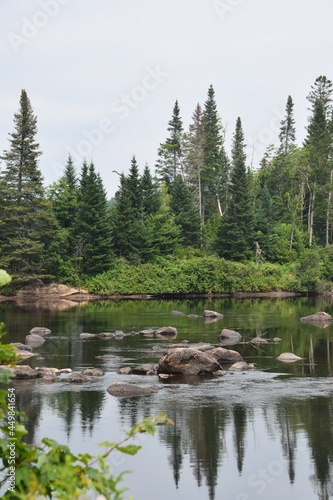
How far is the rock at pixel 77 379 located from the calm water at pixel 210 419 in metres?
0.48

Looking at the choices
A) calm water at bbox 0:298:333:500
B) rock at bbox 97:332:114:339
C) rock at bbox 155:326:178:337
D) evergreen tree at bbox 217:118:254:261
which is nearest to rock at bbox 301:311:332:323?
calm water at bbox 0:298:333:500

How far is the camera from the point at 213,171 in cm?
8369

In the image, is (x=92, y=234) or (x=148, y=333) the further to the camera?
(x=92, y=234)

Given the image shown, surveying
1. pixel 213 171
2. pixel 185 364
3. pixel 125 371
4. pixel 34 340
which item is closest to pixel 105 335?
pixel 34 340

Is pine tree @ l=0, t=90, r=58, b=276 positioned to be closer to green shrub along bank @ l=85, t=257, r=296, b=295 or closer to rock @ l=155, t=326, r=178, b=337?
green shrub along bank @ l=85, t=257, r=296, b=295

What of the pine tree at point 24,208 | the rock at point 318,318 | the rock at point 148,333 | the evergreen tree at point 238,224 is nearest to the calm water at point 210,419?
the rock at point 148,333

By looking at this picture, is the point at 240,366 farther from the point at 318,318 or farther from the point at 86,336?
the point at 318,318

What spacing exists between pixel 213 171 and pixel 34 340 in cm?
5491

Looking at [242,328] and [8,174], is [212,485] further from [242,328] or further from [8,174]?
[8,174]

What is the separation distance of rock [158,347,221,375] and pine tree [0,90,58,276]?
3690 centimetres

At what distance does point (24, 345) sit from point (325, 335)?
50.2 feet

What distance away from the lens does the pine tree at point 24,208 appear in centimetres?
5956

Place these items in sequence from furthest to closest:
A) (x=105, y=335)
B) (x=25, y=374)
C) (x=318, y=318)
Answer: (x=318, y=318)
(x=105, y=335)
(x=25, y=374)

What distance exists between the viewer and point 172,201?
74.0 m
